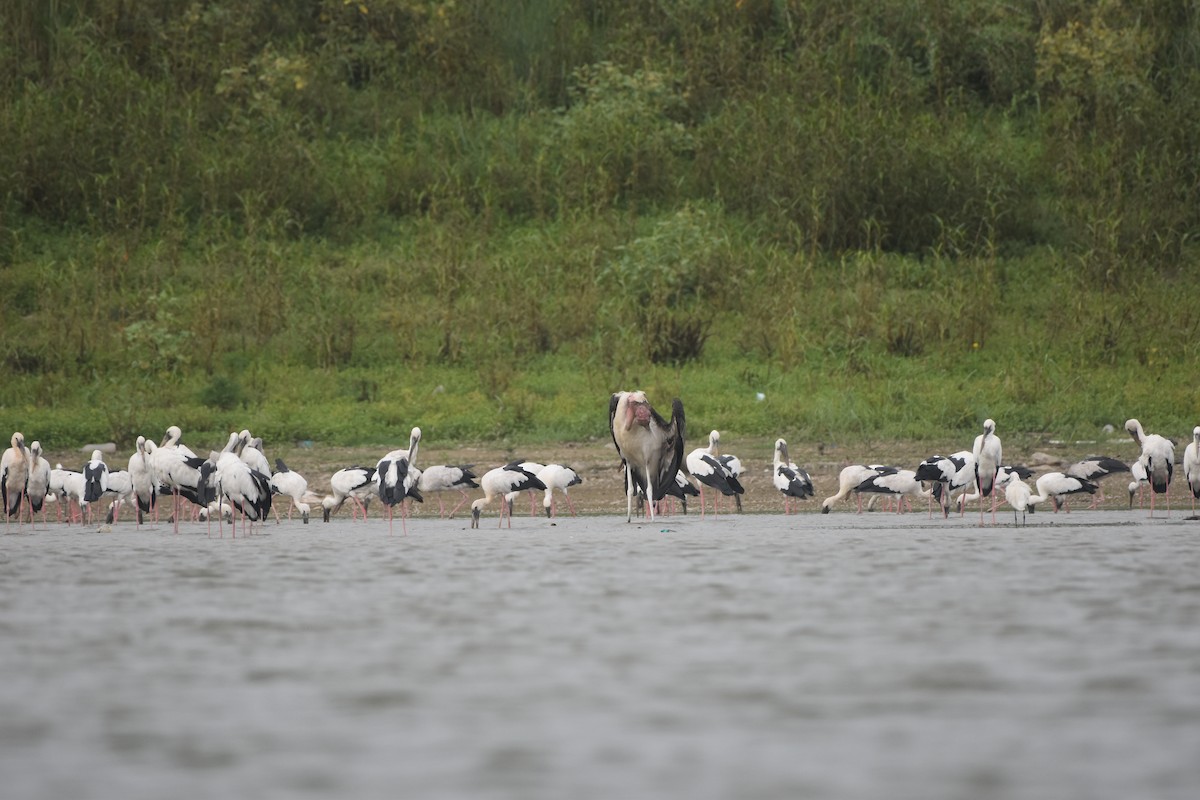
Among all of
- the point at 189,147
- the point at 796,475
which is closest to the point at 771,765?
the point at 796,475

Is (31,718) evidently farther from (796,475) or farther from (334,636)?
(796,475)

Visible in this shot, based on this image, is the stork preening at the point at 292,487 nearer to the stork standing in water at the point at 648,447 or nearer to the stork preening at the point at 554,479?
the stork preening at the point at 554,479

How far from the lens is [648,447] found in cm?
1298

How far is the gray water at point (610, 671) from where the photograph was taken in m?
4.88

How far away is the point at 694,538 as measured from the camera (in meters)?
11.6

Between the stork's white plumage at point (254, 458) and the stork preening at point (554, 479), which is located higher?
the stork's white plumage at point (254, 458)

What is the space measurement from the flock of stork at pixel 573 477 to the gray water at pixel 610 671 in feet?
4.98

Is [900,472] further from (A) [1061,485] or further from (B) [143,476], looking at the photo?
(B) [143,476]

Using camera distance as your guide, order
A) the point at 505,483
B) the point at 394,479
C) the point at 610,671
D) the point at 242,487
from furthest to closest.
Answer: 1. the point at 505,483
2. the point at 394,479
3. the point at 242,487
4. the point at 610,671

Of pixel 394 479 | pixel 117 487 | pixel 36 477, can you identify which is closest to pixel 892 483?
pixel 394 479

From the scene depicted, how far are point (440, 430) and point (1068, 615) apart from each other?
8.76 meters

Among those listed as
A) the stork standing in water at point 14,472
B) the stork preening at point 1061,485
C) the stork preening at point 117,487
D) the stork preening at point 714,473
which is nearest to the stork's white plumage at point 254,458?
the stork preening at point 117,487

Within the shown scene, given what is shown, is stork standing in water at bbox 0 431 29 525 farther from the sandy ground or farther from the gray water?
the gray water

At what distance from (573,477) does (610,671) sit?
278 inches
